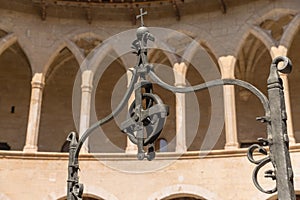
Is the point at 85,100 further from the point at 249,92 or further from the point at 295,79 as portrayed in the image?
the point at 295,79

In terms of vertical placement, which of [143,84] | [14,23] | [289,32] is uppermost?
[14,23]

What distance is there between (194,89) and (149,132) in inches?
21.3

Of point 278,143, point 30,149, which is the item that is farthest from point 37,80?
point 278,143

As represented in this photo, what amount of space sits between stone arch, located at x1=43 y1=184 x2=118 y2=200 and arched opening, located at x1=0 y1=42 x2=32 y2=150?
410 centimetres

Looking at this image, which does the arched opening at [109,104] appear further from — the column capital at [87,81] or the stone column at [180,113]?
the stone column at [180,113]

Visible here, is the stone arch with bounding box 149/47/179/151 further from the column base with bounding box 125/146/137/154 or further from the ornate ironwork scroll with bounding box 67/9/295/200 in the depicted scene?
the ornate ironwork scroll with bounding box 67/9/295/200

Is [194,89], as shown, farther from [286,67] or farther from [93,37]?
[93,37]

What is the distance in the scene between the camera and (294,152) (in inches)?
415

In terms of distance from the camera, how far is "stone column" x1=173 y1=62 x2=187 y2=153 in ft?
39.0

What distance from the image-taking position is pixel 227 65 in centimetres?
1218

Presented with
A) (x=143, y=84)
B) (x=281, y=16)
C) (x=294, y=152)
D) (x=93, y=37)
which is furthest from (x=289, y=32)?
(x=143, y=84)

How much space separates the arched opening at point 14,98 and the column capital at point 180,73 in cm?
533

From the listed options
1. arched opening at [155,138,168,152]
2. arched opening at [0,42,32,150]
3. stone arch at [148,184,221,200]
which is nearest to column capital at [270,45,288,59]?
stone arch at [148,184,221,200]

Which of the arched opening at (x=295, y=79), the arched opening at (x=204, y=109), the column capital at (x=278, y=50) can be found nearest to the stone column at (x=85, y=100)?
the arched opening at (x=204, y=109)
